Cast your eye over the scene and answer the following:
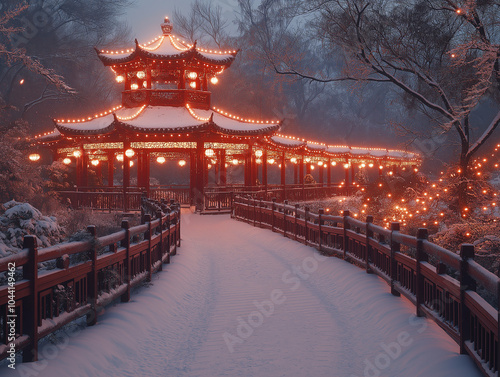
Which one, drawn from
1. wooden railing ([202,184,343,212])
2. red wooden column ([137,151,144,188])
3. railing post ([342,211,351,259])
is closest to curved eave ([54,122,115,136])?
red wooden column ([137,151,144,188])

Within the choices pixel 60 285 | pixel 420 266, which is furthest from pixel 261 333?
pixel 60 285

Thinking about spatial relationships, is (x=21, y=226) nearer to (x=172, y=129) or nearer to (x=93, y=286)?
(x=93, y=286)

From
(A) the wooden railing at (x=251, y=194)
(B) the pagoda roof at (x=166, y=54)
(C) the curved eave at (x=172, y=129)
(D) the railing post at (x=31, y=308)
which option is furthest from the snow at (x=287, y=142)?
(D) the railing post at (x=31, y=308)

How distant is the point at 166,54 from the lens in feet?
82.4

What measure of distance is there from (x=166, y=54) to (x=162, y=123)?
4.12 metres

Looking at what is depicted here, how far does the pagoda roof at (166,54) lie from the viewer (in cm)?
2486

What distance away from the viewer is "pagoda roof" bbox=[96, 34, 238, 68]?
24.9m

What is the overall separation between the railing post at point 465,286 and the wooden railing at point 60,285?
4106mm

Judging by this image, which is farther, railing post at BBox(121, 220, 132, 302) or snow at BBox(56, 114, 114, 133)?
snow at BBox(56, 114, 114, 133)

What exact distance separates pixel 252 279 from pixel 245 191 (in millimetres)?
16076

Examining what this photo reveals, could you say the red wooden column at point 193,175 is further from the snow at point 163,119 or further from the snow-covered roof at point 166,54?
the snow-covered roof at point 166,54

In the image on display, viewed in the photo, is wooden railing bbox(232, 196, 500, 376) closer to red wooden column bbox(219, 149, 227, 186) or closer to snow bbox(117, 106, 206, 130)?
snow bbox(117, 106, 206, 130)

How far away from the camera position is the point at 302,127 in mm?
61531

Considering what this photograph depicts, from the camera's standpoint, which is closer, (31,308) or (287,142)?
(31,308)
